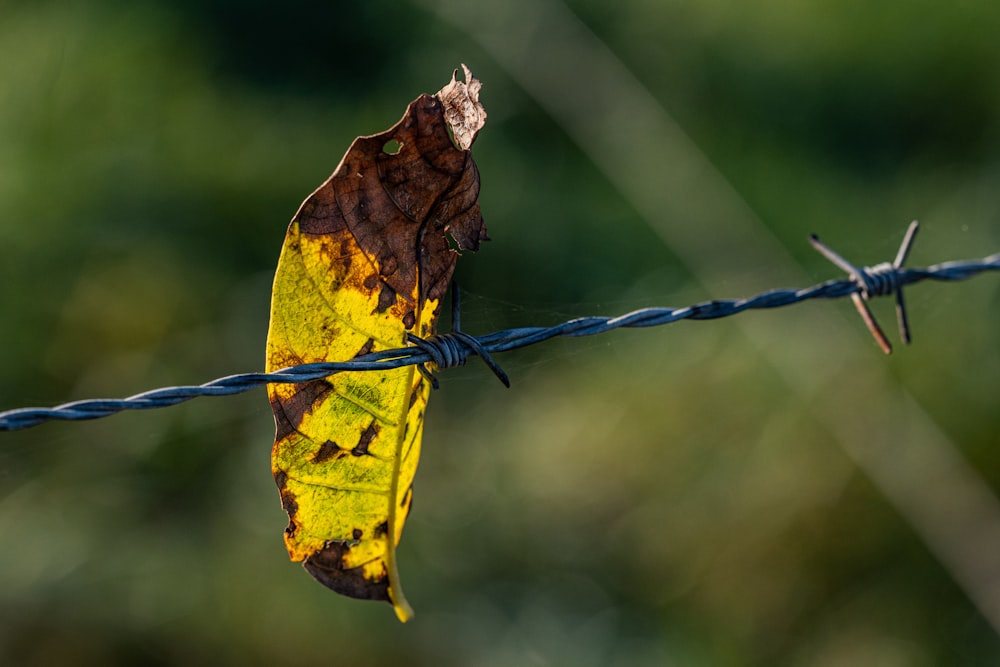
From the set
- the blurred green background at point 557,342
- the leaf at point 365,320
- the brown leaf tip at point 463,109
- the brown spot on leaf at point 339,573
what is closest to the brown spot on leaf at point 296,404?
the leaf at point 365,320

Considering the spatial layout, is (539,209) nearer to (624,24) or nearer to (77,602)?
(624,24)

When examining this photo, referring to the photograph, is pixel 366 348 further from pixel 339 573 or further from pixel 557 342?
pixel 557 342

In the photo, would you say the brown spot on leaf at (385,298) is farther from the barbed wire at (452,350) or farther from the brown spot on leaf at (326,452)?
the brown spot on leaf at (326,452)

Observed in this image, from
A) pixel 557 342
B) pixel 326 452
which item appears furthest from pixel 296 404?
pixel 557 342

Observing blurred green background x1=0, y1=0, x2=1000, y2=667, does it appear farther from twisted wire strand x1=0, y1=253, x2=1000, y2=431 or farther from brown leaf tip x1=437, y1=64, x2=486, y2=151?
brown leaf tip x1=437, y1=64, x2=486, y2=151

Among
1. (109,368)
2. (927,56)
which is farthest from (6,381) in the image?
(927,56)

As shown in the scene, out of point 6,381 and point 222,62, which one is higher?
point 222,62
